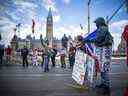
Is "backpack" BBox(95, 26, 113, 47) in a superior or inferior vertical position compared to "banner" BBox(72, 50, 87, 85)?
superior

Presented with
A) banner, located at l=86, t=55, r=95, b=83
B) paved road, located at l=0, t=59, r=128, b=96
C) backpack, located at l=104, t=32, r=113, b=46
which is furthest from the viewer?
banner, located at l=86, t=55, r=95, b=83

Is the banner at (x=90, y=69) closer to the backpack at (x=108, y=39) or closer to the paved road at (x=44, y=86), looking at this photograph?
the paved road at (x=44, y=86)

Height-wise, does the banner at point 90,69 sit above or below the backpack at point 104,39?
below

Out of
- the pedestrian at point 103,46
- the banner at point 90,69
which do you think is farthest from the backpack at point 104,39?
the banner at point 90,69

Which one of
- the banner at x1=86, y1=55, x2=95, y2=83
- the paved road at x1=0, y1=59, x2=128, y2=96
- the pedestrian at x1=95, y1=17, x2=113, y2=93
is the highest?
the pedestrian at x1=95, y1=17, x2=113, y2=93

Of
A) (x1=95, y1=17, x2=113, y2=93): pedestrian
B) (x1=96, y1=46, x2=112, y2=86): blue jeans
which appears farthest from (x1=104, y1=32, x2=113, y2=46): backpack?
(x1=96, y1=46, x2=112, y2=86): blue jeans

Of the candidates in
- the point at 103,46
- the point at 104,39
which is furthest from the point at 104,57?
the point at 104,39

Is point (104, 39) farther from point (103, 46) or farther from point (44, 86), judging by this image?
point (44, 86)

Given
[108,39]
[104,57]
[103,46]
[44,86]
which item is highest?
[108,39]

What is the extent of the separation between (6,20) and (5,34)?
17.3 inches

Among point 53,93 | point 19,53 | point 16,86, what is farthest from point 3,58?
point 53,93

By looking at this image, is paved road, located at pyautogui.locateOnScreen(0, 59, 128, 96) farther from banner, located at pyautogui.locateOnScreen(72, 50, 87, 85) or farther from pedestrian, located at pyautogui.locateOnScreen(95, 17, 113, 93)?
pedestrian, located at pyautogui.locateOnScreen(95, 17, 113, 93)

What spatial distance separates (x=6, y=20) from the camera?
11180 mm

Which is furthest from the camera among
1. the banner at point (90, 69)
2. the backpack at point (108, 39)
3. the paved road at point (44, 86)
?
A: the banner at point (90, 69)
